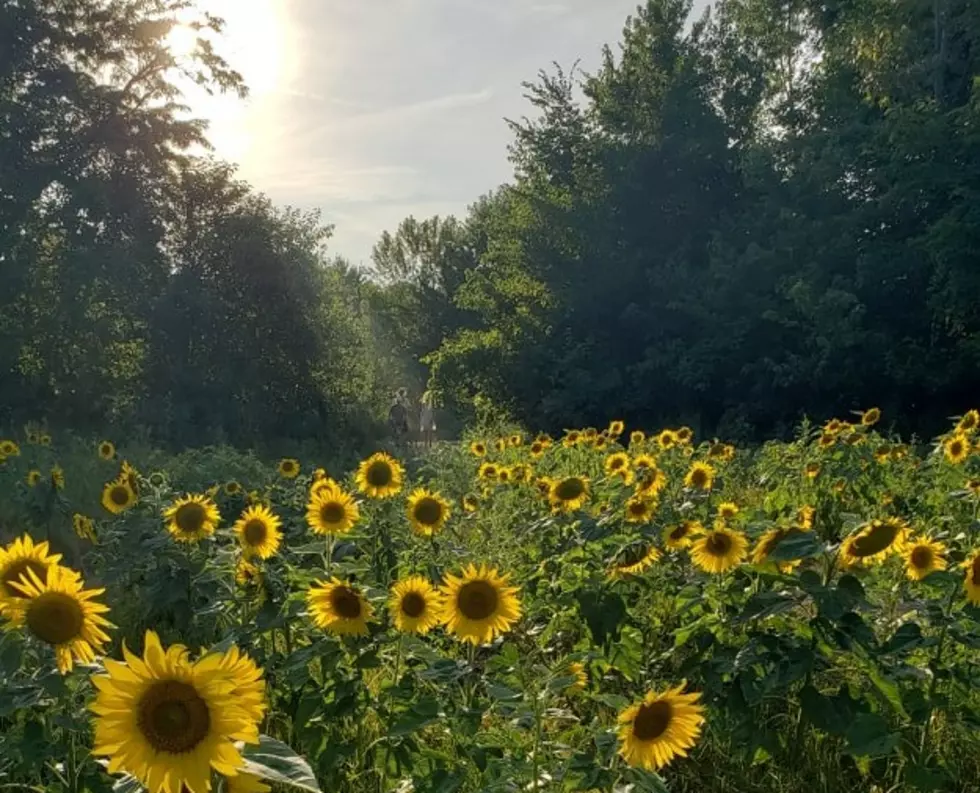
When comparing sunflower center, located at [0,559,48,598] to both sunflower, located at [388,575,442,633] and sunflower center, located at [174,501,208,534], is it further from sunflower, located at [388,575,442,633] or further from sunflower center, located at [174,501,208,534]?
sunflower center, located at [174,501,208,534]

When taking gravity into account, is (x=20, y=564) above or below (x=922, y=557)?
above

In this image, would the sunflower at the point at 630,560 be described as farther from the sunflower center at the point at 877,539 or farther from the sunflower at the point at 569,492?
the sunflower center at the point at 877,539

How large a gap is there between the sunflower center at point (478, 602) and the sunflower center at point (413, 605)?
0.42 ft

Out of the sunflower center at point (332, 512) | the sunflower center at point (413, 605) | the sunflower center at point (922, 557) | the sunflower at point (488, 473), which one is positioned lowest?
the sunflower at point (488, 473)

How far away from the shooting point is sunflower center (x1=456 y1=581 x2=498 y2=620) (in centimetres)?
210

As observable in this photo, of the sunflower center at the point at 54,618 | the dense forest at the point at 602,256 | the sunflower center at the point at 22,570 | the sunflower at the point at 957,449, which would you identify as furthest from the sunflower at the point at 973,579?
the dense forest at the point at 602,256

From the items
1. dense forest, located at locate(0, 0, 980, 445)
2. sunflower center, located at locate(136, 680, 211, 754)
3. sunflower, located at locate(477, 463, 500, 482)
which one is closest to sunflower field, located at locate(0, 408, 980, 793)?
sunflower center, located at locate(136, 680, 211, 754)

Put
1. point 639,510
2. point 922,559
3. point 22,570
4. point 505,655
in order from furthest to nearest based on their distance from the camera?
1. point 639,510
2. point 922,559
3. point 505,655
4. point 22,570

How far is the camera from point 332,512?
2.80m

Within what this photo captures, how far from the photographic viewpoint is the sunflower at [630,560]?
2570 mm

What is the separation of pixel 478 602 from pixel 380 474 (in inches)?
58.9

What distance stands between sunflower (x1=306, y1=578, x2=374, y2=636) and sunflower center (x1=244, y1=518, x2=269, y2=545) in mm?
746

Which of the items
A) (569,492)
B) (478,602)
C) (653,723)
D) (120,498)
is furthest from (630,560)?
(120,498)

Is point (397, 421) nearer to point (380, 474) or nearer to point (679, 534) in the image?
point (380, 474)
